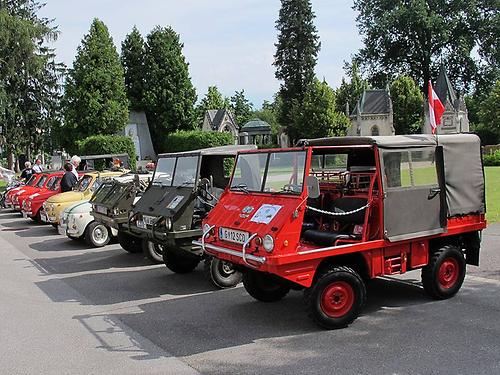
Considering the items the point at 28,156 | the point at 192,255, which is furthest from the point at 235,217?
the point at 28,156

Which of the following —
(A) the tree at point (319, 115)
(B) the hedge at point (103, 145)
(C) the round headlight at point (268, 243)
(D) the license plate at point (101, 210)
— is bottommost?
(C) the round headlight at point (268, 243)

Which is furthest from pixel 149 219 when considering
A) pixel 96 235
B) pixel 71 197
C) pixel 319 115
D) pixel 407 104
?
pixel 407 104

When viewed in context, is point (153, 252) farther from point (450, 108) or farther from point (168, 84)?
point (450, 108)

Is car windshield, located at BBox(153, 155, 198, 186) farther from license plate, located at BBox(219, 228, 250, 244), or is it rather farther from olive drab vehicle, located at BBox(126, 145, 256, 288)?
license plate, located at BBox(219, 228, 250, 244)

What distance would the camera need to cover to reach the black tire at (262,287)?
7043 mm

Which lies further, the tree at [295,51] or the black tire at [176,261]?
the tree at [295,51]

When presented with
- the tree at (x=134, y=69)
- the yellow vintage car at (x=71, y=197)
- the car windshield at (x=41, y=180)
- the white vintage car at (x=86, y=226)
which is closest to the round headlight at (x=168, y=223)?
the white vintage car at (x=86, y=226)

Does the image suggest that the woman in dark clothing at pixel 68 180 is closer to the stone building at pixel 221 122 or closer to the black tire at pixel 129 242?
the black tire at pixel 129 242

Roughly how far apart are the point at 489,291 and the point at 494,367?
2.77 m

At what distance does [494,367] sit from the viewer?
4691 mm

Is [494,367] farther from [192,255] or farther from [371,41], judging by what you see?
[371,41]

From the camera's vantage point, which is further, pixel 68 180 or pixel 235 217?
pixel 68 180

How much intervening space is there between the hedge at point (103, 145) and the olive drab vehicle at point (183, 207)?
95.2 ft

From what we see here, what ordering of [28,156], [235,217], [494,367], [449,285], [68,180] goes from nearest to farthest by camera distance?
1. [494,367]
2. [235,217]
3. [449,285]
4. [68,180]
5. [28,156]
